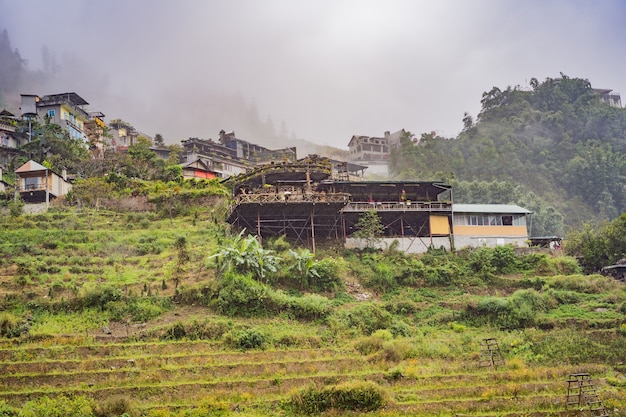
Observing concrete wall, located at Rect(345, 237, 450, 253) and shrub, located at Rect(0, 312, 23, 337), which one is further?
concrete wall, located at Rect(345, 237, 450, 253)

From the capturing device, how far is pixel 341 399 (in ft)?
77.4

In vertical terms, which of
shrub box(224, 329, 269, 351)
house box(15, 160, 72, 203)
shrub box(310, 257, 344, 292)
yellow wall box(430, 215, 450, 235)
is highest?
house box(15, 160, 72, 203)

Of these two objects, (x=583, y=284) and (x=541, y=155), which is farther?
(x=541, y=155)

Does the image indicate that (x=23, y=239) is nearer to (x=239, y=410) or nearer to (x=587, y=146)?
(x=239, y=410)

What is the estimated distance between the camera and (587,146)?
80.2 m

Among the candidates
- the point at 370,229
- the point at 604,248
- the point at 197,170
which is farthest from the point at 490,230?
the point at 197,170

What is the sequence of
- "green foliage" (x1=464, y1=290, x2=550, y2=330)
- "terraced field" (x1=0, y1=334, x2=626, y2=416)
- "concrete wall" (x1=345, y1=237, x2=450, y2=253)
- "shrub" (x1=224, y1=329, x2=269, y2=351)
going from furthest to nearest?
"concrete wall" (x1=345, y1=237, x2=450, y2=253) < "green foliage" (x1=464, y1=290, x2=550, y2=330) < "shrub" (x1=224, y1=329, x2=269, y2=351) < "terraced field" (x1=0, y1=334, x2=626, y2=416)

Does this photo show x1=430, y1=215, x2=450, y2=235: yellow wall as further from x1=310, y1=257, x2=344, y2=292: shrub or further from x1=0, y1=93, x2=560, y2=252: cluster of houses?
x1=310, y1=257, x2=344, y2=292: shrub

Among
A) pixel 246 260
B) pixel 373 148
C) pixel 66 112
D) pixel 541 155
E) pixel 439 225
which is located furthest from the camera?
pixel 373 148

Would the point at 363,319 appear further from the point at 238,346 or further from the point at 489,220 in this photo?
the point at 489,220

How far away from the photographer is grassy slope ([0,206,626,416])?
23953 millimetres

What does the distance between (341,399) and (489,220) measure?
26.9 m

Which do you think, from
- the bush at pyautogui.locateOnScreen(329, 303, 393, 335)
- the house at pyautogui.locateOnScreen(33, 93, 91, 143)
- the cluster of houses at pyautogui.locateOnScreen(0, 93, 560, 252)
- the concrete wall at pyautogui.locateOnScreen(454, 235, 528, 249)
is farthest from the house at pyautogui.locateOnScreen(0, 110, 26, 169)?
the concrete wall at pyautogui.locateOnScreen(454, 235, 528, 249)

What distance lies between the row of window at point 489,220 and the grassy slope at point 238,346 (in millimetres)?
7748
